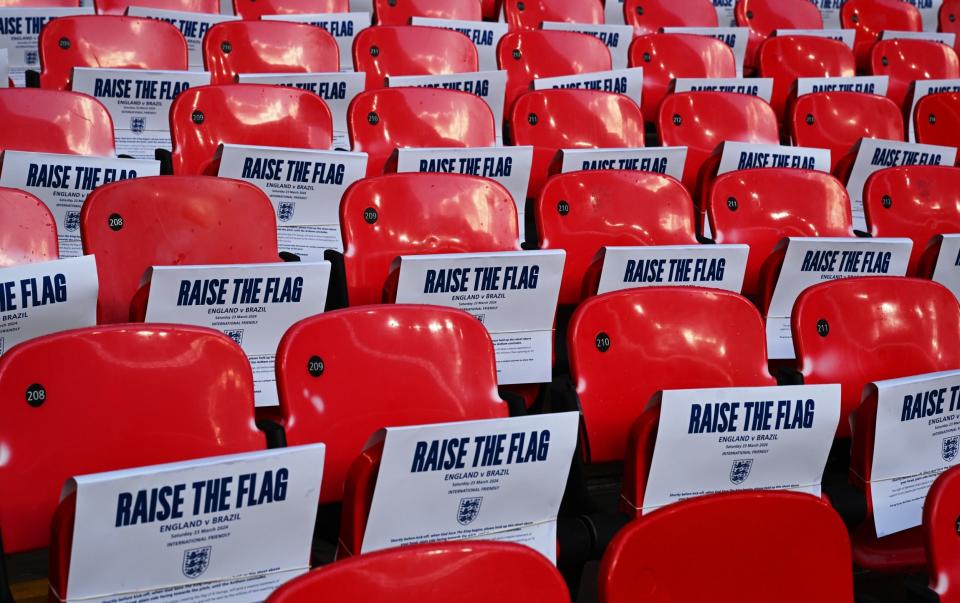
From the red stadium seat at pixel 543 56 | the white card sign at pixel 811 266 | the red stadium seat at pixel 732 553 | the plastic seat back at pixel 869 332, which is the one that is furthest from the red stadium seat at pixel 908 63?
the red stadium seat at pixel 732 553

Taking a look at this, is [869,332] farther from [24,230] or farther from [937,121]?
[937,121]

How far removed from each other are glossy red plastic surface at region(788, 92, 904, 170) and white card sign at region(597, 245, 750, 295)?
1554 millimetres

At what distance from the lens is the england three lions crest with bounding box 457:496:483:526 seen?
1.80 m

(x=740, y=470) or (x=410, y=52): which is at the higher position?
(x=410, y=52)

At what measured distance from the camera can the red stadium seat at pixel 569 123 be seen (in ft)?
11.9

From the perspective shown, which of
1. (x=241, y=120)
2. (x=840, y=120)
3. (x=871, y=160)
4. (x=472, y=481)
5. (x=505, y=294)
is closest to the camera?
(x=472, y=481)

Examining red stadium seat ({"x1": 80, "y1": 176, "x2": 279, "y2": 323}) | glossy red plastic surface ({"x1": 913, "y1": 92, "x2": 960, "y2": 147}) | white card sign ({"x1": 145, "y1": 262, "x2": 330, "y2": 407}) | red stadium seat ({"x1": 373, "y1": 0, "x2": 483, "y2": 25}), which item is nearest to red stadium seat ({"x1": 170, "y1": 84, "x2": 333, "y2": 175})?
red stadium seat ({"x1": 80, "y1": 176, "x2": 279, "y2": 323})

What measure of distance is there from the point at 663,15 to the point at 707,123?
142 centimetres

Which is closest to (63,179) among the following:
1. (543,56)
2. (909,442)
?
(909,442)

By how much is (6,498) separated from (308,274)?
2.46 feet

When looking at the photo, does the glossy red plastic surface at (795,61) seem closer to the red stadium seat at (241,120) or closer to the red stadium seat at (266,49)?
the red stadium seat at (266,49)

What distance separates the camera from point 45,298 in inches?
81.9

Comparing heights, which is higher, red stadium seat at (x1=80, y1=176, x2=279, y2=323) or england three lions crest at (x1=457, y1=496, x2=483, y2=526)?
red stadium seat at (x1=80, y1=176, x2=279, y2=323)

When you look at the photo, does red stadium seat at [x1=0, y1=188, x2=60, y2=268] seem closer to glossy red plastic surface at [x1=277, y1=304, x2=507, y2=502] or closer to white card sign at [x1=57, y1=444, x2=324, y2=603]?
glossy red plastic surface at [x1=277, y1=304, x2=507, y2=502]
